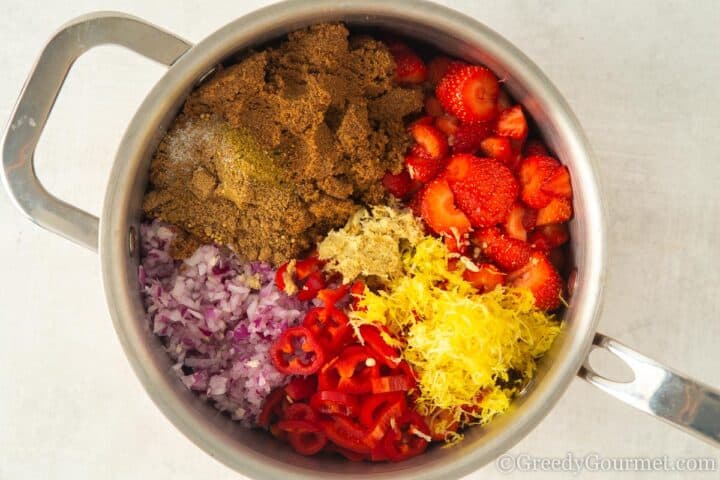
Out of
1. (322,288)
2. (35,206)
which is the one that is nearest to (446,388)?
(322,288)

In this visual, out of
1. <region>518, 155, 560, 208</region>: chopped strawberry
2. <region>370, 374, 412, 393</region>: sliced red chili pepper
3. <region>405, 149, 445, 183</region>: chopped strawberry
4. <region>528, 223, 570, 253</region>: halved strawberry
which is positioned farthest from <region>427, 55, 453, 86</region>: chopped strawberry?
<region>370, 374, 412, 393</region>: sliced red chili pepper

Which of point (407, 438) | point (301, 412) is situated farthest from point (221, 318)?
point (407, 438)

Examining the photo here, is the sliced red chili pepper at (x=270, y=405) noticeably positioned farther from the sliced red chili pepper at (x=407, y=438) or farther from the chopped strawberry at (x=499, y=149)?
the chopped strawberry at (x=499, y=149)

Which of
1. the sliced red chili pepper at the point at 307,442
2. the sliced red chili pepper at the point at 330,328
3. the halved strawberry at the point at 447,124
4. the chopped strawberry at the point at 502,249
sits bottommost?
the sliced red chili pepper at the point at 307,442

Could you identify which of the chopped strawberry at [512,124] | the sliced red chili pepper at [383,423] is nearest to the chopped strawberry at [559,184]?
Answer: the chopped strawberry at [512,124]

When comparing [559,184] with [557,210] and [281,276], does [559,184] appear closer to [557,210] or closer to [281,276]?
[557,210]

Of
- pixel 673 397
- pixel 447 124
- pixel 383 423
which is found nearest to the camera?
pixel 673 397

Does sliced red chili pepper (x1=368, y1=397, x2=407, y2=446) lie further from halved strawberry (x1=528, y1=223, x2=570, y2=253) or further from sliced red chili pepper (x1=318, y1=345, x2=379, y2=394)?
halved strawberry (x1=528, y1=223, x2=570, y2=253)
